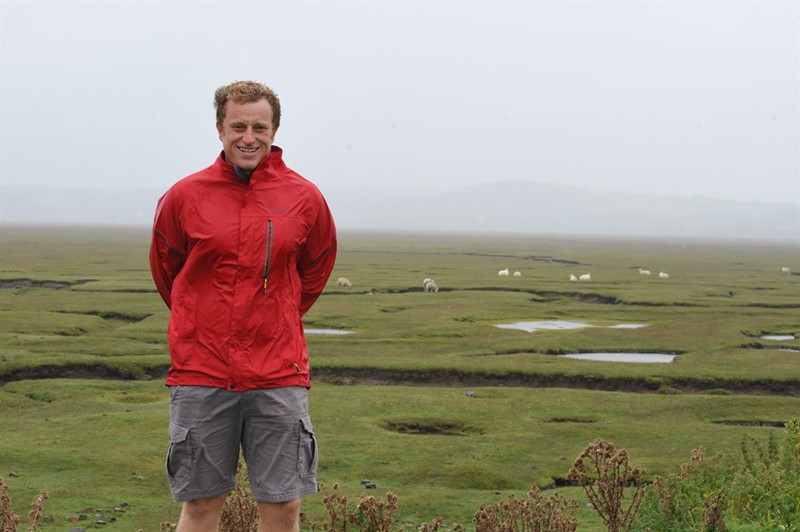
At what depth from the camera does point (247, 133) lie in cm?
579

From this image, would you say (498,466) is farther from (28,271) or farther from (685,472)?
(28,271)

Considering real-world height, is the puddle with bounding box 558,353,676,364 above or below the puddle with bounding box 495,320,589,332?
below

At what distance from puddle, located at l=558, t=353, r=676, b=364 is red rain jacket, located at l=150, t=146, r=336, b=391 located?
74.0ft

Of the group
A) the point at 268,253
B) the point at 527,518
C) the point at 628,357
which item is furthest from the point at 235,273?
the point at 628,357

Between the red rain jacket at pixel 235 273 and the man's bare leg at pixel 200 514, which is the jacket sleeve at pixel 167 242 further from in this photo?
the man's bare leg at pixel 200 514

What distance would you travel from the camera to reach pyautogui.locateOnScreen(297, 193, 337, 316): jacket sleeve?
6.11m

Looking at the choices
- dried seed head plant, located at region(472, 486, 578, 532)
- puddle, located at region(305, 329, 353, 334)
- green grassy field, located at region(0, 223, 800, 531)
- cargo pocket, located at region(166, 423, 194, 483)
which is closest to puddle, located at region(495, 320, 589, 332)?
green grassy field, located at region(0, 223, 800, 531)

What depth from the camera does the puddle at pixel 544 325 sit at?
3569 centimetres

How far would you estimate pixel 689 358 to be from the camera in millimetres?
27328

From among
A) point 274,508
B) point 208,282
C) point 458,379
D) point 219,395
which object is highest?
point 208,282

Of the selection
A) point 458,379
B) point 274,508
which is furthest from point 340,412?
point 274,508

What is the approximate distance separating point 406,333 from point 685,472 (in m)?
21.8

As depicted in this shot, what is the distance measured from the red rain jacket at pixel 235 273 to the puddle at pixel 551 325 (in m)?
29.5

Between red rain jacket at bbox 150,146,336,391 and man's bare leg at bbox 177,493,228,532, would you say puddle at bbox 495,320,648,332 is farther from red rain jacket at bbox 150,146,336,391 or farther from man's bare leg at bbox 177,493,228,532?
man's bare leg at bbox 177,493,228,532
